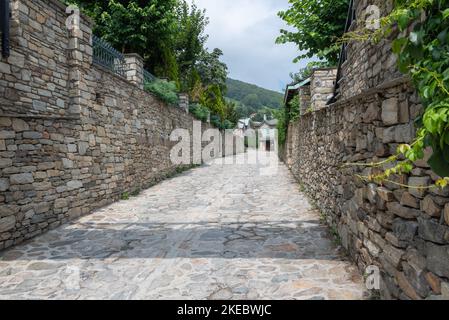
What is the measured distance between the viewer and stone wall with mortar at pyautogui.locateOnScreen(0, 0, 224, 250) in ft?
14.7

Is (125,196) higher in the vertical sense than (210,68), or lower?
lower

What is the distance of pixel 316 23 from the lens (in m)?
8.26

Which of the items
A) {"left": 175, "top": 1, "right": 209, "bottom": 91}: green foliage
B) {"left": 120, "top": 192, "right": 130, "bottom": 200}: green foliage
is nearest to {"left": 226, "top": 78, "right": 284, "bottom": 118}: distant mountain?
{"left": 175, "top": 1, "right": 209, "bottom": 91}: green foliage

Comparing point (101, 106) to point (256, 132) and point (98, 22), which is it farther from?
point (256, 132)

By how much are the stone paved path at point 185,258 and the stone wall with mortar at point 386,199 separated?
474 mm

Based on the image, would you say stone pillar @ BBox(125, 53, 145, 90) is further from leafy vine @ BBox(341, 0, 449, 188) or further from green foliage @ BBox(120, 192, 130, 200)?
leafy vine @ BBox(341, 0, 449, 188)

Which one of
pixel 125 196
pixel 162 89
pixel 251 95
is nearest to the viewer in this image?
pixel 125 196

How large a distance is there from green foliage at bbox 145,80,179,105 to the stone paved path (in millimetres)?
4864

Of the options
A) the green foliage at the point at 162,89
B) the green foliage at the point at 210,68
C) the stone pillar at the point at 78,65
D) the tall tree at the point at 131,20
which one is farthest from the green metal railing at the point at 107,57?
the green foliage at the point at 210,68

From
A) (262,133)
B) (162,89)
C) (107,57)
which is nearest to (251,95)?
(262,133)

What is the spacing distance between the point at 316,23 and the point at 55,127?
6896 millimetres

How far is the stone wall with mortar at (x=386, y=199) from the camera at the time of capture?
193 cm

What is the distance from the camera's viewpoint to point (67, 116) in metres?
5.71

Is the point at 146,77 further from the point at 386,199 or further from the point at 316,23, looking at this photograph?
the point at 386,199
